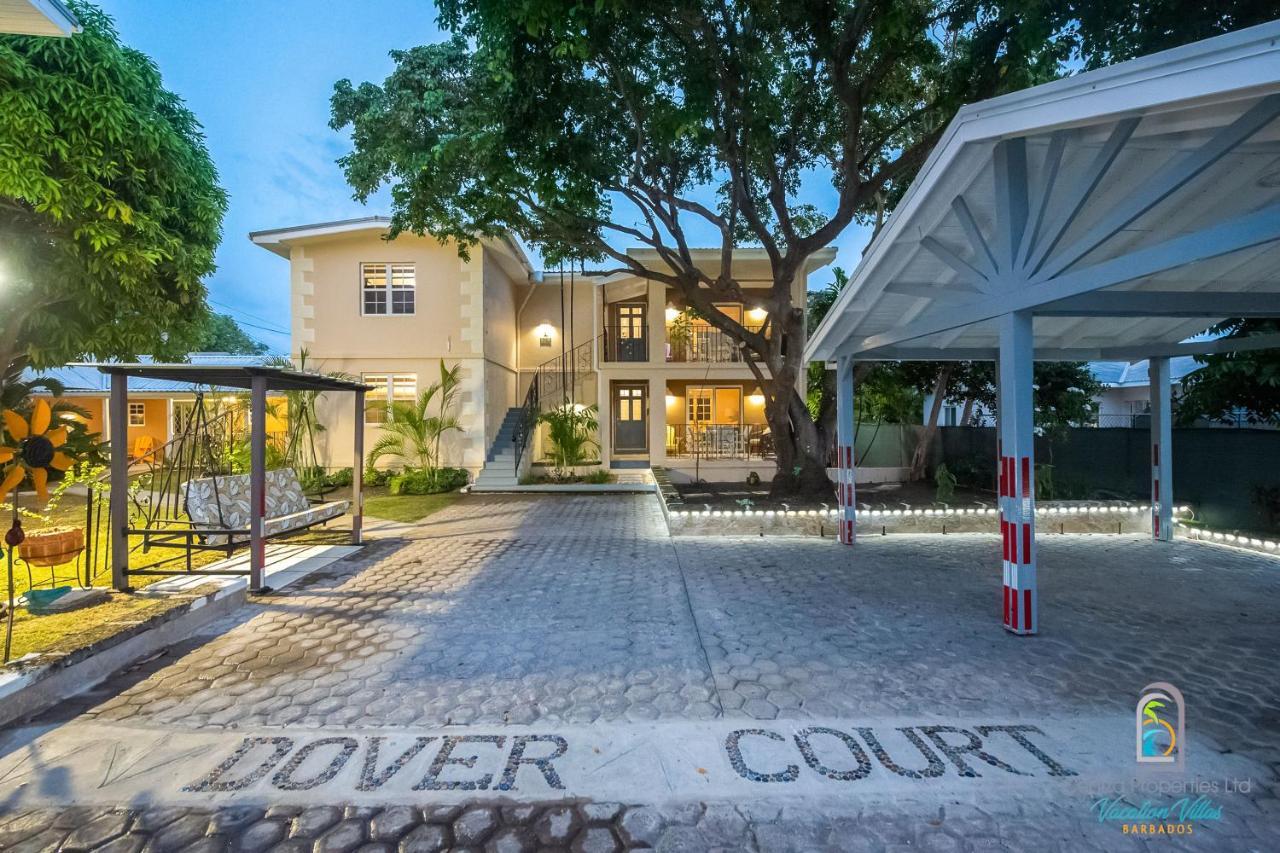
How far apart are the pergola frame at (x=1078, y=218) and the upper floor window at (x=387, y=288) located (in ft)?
37.9

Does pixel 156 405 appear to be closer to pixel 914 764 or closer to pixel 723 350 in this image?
pixel 723 350

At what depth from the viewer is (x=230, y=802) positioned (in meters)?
2.43

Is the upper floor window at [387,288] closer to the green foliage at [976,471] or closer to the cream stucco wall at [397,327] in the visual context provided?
the cream stucco wall at [397,327]

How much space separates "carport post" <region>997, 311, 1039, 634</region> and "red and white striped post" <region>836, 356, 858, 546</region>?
10.4ft

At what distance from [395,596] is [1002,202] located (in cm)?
645

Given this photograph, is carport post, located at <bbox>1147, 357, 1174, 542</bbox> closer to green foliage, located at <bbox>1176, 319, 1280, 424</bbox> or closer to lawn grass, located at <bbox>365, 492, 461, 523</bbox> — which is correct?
green foliage, located at <bbox>1176, 319, 1280, 424</bbox>

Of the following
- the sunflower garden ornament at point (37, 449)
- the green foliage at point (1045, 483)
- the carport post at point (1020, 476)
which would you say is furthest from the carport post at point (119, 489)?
the green foliage at point (1045, 483)

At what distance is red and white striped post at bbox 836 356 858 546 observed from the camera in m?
7.57

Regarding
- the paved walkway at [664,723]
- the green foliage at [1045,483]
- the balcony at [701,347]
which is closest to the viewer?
the paved walkway at [664,723]

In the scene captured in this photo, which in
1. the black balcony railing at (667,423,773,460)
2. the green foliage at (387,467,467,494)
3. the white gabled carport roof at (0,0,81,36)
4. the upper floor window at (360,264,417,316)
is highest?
the upper floor window at (360,264,417,316)

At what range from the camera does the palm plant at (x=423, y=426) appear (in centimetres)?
1325

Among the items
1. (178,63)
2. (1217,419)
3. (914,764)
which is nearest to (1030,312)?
(914,764)

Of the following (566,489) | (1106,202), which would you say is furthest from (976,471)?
(566,489)

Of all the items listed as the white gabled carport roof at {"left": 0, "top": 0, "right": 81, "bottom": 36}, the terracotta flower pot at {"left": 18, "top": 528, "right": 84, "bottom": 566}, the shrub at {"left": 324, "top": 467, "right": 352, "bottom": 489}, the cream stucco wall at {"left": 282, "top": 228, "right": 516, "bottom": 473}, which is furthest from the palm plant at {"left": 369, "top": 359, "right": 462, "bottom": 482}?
the white gabled carport roof at {"left": 0, "top": 0, "right": 81, "bottom": 36}
